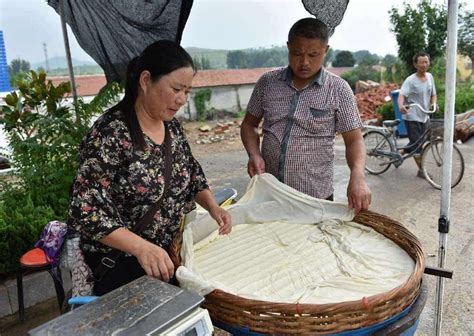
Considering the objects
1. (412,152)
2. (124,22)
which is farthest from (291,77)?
(412,152)

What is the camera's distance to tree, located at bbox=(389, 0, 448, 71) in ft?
39.9

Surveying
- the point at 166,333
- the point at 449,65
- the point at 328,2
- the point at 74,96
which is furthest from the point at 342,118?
the point at 74,96

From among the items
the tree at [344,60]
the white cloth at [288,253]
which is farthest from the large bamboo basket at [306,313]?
the tree at [344,60]

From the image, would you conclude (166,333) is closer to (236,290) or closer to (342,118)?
(236,290)

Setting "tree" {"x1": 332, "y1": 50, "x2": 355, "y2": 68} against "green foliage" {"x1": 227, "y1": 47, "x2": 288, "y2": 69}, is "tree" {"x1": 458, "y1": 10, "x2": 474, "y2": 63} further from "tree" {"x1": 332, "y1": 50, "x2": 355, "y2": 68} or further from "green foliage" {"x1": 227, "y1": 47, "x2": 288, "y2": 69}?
"tree" {"x1": 332, "y1": 50, "x2": 355, "y2": 68}

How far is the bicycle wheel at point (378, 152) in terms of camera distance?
241 inches

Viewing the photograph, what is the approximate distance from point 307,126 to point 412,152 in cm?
436

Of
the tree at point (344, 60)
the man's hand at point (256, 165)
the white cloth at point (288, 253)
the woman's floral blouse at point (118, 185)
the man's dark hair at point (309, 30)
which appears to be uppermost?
the tree at point (344, 60)

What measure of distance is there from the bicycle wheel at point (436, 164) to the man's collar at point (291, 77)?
3840 mm

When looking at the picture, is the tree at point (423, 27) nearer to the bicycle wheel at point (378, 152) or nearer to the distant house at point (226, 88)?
the distant house at point (226, 88)

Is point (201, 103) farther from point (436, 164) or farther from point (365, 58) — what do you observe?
point (365, 58)

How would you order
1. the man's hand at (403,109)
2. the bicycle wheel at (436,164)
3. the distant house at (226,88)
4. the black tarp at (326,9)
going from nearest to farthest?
the black tarp at (326,9) → the bicycle wheel at (436,164) → the man's hand at (403,109) → the distant house at (226,88)

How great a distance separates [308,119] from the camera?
201 cm

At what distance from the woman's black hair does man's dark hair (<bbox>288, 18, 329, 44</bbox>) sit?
0.74 m
